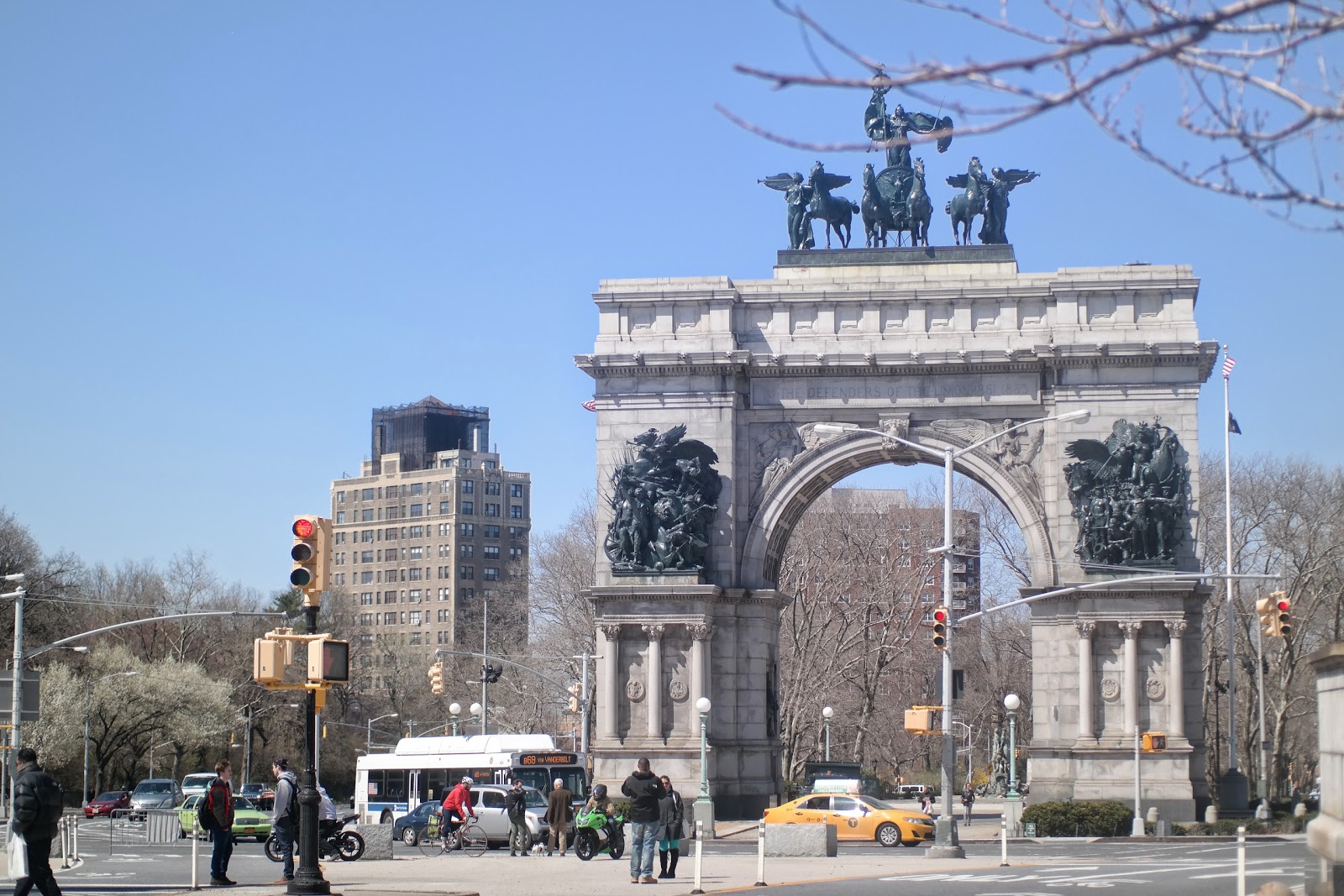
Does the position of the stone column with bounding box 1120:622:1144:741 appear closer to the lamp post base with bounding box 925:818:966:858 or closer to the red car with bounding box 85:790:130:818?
the lamp post base with bounding box 925:818:966:858

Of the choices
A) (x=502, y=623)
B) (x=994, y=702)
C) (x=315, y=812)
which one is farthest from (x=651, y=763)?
(x=502, y=623)

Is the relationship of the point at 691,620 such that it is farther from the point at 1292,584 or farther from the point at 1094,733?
the point at 1292,584

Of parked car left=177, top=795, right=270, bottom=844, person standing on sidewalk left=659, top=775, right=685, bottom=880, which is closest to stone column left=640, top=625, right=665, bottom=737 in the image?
parked car left=177, top=795, right=270, bottom=844

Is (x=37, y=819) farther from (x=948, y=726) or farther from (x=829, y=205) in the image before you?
(x=829, y=205)

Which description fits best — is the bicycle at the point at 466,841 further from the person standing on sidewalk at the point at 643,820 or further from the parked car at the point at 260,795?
the person standing on sidewalk at the point at 643,820

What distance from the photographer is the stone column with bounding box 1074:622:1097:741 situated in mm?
46438

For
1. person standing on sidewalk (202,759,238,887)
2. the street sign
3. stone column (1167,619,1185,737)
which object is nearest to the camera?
person standing on sidewalk (202,759,238,887)

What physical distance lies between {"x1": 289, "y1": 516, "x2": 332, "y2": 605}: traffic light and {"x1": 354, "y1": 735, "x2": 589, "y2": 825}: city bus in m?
27.8

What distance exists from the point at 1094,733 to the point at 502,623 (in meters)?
60.9

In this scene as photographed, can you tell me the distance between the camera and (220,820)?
2680cm

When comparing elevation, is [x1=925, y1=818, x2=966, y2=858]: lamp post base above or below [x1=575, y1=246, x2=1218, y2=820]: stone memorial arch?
below

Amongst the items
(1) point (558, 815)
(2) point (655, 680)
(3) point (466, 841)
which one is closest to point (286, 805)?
(1) point (558, 815)

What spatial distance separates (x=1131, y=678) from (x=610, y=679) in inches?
520

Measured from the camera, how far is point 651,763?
156 feet
